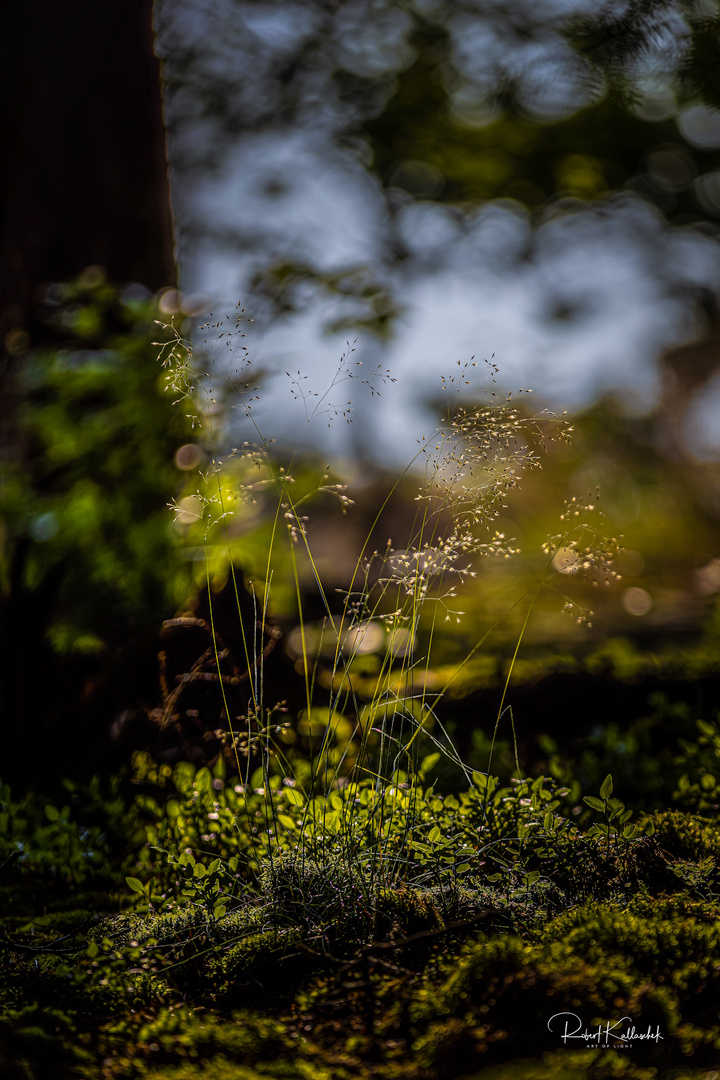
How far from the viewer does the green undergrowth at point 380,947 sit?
908 millimetres

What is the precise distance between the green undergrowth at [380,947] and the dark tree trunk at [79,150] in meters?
1.95

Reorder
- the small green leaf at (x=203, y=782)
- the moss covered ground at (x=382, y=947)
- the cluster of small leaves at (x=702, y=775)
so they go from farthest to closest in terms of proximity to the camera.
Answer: the small green leaf at (x=203, y=782), the cluster of small leaves at (x=702, y=775), the moss covered ground at (x=382, y=947)

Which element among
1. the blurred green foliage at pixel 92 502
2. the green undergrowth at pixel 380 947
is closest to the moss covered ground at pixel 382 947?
the green undergrowth at pixel 380 947

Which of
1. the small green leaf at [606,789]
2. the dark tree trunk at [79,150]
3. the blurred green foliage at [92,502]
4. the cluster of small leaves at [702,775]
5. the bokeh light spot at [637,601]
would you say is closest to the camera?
the small green leaf at [606,789]

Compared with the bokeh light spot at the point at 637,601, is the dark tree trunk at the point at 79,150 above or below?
above

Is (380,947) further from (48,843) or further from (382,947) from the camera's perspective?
(48,843)

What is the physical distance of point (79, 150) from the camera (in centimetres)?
234

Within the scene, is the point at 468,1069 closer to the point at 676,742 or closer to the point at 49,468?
the point at 676,742

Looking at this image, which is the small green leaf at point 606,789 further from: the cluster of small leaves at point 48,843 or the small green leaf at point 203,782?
the cluster of small leaves at point 48,843

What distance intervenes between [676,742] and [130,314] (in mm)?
2278

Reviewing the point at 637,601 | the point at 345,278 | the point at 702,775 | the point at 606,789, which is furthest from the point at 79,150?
the point at 637,601

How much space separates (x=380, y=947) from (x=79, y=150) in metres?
2.74

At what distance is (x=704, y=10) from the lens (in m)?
1.98

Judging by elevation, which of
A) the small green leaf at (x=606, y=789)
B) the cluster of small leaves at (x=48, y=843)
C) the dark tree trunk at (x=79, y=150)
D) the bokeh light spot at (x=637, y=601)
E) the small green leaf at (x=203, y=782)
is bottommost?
the bokeh light spot at (x=637, y=601)
